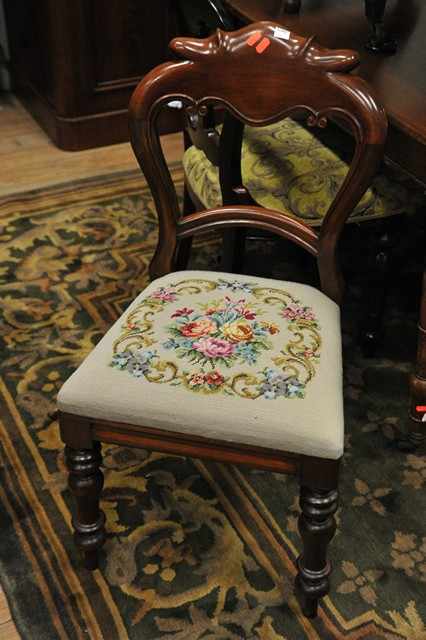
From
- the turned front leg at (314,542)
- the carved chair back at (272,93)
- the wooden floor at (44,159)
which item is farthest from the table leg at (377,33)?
the wooden floor at (44,159)

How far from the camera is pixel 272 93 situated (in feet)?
4.83

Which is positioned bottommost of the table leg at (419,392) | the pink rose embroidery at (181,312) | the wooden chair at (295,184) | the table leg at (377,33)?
the table leg at (419,392)

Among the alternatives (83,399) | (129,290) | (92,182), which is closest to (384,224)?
(129,290)

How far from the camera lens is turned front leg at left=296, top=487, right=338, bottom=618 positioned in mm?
1342

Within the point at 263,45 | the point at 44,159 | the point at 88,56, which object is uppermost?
the point at 263,45

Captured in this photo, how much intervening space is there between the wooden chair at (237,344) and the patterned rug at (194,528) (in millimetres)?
86

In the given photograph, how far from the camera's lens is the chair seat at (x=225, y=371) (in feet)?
4.26

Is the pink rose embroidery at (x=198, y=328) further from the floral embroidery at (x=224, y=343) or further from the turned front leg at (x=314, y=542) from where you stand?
the turned front leg at (x=314, y=542)

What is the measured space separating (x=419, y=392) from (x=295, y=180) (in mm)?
555

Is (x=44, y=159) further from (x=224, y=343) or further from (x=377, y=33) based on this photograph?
(x=224, y=343)

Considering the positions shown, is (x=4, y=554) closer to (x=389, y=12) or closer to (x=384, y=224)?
(x=384, y=224)

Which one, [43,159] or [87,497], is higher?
[87,497]

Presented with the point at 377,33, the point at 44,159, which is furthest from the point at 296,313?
the point at 44,159

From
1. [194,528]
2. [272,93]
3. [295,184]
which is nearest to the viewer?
[272,93]
